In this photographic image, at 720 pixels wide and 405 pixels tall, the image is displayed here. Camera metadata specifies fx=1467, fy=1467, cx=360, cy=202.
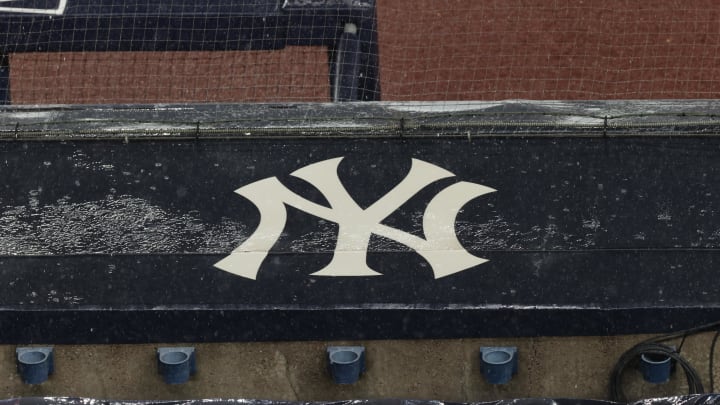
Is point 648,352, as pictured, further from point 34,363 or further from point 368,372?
point 34,363

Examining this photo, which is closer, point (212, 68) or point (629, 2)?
point (212, 68)

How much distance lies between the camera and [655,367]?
7.25 metres

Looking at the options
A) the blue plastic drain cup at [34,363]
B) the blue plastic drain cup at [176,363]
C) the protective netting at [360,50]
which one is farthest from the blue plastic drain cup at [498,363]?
the protective netting at [360,50]

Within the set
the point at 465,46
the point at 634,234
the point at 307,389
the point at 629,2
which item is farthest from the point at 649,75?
the point at 307,389

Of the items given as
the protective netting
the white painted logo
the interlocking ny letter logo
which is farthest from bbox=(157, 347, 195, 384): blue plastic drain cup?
the white painted logo

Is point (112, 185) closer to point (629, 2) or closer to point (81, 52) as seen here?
point (81, 52)

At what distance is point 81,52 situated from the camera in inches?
402

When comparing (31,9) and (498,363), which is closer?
(498,363)

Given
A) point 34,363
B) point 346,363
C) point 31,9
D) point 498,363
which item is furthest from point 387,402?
point 31,9

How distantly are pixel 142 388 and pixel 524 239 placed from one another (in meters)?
2.11

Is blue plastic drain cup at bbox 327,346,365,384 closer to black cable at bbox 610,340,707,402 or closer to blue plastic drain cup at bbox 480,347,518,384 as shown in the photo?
blue plastic drain cup at bbox 480,347,518,384

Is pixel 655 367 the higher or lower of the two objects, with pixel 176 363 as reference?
higher

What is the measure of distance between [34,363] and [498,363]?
2302mm

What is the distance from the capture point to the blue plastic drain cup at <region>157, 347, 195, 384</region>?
729cm
